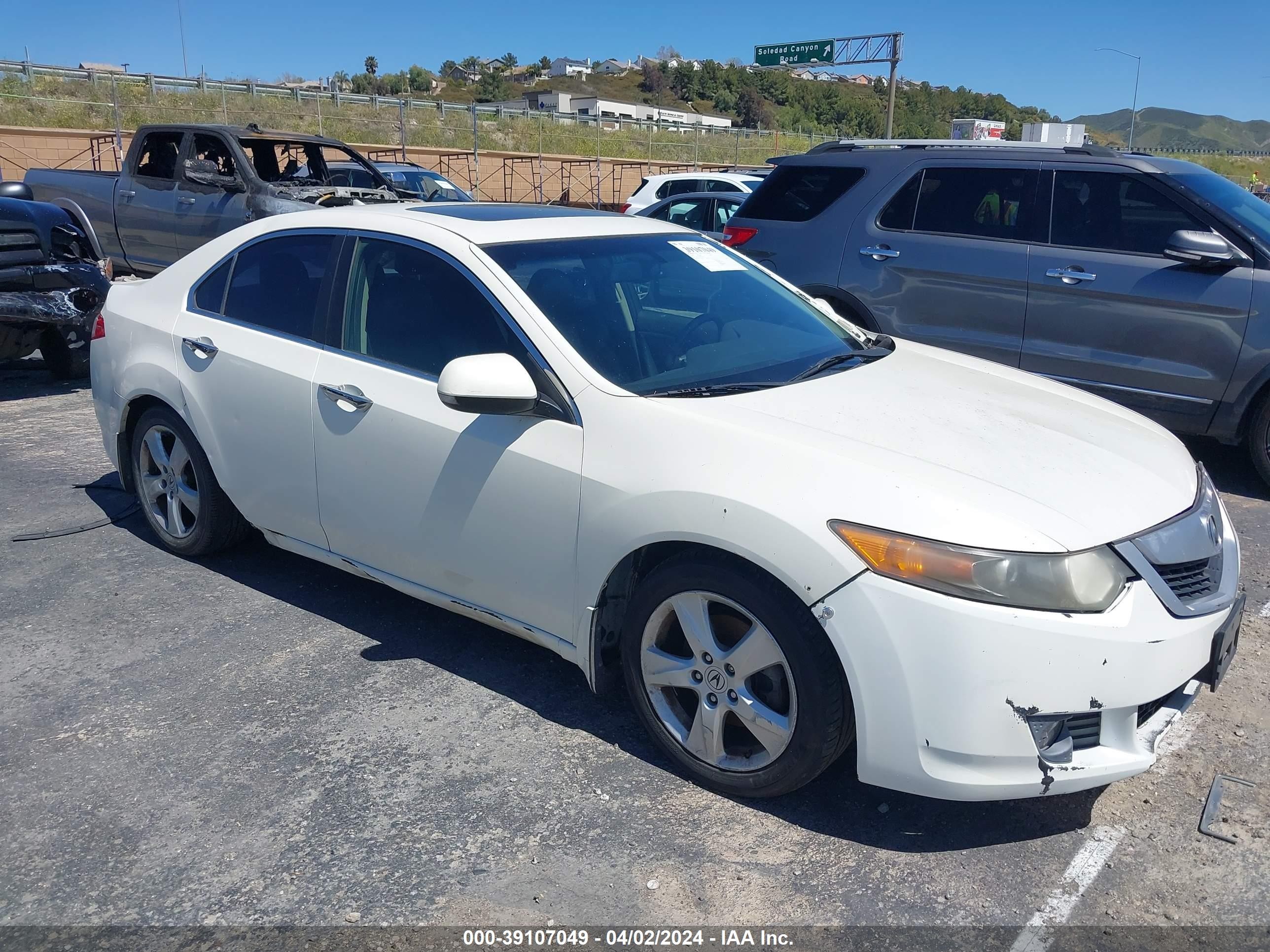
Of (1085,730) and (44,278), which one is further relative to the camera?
(44,278)

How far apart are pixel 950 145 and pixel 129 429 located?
17.0ft

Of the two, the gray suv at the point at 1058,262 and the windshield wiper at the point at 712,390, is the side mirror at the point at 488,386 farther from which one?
the gray suv at the point at 1058,262

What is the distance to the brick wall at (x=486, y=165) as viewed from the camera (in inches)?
1113

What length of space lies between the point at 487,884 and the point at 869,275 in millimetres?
5170

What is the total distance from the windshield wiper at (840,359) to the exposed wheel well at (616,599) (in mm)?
760

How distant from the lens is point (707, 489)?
290 cm

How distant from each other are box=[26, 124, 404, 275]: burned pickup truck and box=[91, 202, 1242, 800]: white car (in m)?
6.47

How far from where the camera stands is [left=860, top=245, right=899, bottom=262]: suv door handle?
6.85 meters

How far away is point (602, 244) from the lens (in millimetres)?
3967

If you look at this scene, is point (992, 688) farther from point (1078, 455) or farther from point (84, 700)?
point (84, 700)

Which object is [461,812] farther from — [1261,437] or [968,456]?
[1261,437]

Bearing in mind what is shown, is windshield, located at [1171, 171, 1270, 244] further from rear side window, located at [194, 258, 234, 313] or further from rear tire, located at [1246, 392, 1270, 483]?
rear side window, located at [194, 258, 234, 313]

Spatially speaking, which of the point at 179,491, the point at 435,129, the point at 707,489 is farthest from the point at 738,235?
the point at 435,129

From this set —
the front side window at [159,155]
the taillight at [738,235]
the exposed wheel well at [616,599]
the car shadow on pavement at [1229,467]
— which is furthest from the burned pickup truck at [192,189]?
the exposed wheel well at [616,599]
